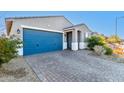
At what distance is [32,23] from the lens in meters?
10.5

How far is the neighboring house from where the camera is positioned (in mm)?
9367

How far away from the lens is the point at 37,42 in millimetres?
9359

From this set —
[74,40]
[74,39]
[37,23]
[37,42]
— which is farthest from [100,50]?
[37,23]

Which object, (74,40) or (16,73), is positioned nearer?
(16,73)

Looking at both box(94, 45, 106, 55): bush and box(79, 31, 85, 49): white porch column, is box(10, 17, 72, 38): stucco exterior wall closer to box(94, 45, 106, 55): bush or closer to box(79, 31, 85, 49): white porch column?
box(79, 31, 85, 49): white porch column

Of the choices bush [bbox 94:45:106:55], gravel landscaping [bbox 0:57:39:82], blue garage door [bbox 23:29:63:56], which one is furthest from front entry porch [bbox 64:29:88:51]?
gravel landscaping [bbox 0:57:39:82]

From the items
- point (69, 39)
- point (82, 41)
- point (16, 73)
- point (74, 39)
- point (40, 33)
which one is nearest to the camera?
point (16, 73)

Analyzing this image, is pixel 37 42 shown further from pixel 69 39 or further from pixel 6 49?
pixel 69 39

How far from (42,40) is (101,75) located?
14.9 feet

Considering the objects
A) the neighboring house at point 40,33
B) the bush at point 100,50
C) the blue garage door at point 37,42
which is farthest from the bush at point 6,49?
the bush at point 100,50

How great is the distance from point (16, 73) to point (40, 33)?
423cm
